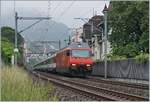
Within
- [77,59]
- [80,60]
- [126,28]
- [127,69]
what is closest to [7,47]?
[77,59]

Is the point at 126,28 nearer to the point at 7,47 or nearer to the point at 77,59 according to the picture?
the point at 77,59

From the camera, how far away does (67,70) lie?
46.9m

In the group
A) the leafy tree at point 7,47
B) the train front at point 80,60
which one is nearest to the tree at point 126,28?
the train front at point 80,60

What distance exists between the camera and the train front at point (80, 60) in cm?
4644

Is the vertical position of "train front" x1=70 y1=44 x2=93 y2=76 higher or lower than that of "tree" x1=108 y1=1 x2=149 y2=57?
lower

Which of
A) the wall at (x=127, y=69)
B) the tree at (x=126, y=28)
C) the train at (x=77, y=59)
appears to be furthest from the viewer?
the tree at (x=126, y=28)

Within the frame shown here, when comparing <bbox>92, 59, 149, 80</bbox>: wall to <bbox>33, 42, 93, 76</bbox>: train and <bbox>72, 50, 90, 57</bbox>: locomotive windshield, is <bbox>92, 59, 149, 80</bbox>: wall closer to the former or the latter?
<bbox>33, 42, 93, 76</bbox>: train

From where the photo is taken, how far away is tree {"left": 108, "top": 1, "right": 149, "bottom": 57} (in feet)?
173

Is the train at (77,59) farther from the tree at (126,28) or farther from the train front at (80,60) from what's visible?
the tree at (126,28)

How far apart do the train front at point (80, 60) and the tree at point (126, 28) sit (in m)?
6.48

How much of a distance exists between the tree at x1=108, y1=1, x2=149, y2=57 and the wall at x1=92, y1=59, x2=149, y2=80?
2.87 meters

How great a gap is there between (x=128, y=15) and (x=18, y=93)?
4143 cm

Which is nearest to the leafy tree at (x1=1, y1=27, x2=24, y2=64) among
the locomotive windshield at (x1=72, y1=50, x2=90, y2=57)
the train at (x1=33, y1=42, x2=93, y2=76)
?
the train at (x1=33, y1=42, x2=93, y2=76)

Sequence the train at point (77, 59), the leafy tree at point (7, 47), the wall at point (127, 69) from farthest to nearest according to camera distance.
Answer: the leafy tree at point (7, 47) < the train at point (77, 59) < the wall at point (127, 69)
